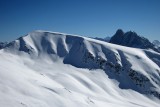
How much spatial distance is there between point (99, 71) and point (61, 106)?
8240 cm

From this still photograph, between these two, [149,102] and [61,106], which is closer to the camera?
[61,106]

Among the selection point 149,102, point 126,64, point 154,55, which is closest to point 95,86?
point 149,102

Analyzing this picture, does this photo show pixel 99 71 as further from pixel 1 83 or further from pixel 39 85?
pixel 1 83

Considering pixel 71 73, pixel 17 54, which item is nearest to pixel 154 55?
pixel 71 73

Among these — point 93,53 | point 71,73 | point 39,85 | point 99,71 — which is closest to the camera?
point 39,85

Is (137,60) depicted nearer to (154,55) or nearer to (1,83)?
(154,55)

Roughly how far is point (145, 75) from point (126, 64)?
15185 millimetres

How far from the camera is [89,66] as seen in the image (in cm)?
16425

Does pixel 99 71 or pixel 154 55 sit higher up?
pixel 154 55

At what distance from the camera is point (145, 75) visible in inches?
6299

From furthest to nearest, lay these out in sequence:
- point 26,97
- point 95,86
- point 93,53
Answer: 1. point 93,53
2. point 95,86
3. point 26,97

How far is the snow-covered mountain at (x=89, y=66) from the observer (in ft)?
410

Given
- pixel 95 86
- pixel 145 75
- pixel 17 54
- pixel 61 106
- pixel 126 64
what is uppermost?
pixel 17 54

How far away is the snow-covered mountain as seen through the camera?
410 ft
